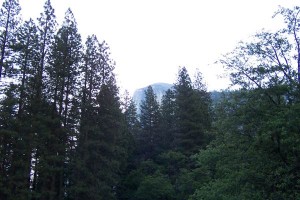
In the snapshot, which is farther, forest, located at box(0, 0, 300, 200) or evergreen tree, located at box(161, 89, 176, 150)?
evergreen tree, located at box(161, 89, 176, 150)

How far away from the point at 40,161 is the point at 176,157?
20.1m

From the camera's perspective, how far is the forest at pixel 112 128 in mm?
16734

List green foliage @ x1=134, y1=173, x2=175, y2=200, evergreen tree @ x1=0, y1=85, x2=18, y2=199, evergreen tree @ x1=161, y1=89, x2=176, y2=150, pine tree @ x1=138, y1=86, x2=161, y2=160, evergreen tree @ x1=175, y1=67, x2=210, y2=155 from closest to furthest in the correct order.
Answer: evergreen tree @ x1=0, y1=85, x2=18, y2=199
green foliage @ x1=134, y1=173, x2=175, y2=200
evergreen tree @ x1=175, y1=67, x2=210, y2=155
evergreen tree @ x1=161, y1=89, x2=176, y2=150
pine tree @ x1=138, y1=86, x2=161, y2=160

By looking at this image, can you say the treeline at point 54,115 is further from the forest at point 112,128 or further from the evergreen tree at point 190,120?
the evergreen tree at point 190,120

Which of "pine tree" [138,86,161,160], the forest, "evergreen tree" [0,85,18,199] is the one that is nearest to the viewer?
the forest

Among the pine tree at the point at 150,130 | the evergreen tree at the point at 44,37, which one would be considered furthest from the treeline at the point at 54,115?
the pine tree at the point at 150,130

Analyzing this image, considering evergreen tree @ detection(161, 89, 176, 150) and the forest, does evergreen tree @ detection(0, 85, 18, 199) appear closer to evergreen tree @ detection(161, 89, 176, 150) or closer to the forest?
the forest

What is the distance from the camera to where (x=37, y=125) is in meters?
24.9

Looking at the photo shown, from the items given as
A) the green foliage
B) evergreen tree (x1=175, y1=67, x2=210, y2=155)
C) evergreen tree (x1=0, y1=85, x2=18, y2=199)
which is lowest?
the green foliage

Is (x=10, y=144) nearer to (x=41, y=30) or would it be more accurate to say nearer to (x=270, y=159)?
(x=41, y=30)

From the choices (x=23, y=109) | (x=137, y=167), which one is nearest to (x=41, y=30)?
(x=23, y=109)

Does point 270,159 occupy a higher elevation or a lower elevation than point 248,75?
lower

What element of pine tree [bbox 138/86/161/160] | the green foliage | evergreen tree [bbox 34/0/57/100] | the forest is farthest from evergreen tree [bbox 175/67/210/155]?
evergreen tree [bbox 34/0/57/100]

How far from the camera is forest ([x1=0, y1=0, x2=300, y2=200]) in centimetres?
1673
